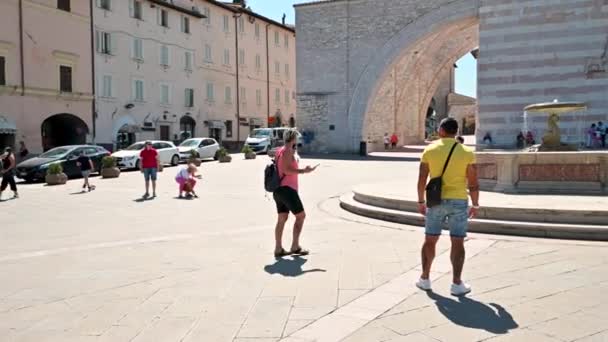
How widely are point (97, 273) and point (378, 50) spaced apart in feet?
98.9

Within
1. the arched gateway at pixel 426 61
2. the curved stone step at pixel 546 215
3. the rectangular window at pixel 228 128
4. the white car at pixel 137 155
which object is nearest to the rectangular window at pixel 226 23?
the rectangular window at pixel 228 128

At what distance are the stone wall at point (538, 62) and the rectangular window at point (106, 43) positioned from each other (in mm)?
22223

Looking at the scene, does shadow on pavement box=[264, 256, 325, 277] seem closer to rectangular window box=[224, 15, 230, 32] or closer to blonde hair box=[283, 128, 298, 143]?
blonde hair box=[283, 128, 298, 143]

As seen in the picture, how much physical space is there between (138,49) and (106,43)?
2.68m

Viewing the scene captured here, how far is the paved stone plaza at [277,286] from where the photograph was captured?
4328 millimetres

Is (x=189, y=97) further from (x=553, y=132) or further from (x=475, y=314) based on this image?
(x=475, y=314)

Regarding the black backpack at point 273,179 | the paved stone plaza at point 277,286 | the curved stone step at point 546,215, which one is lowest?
the paved stone plaza at point 277,286

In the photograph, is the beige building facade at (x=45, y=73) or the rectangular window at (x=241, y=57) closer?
the beige building facade at (x=45, y=73)

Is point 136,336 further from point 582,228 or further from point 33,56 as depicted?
point 33,56

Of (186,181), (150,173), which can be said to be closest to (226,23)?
(150,173)

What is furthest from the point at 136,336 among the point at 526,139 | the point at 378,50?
the point at 378,50

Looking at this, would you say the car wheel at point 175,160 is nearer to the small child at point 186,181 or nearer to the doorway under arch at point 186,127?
the doorway under arch at point 186,127

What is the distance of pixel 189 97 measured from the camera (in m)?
41.5

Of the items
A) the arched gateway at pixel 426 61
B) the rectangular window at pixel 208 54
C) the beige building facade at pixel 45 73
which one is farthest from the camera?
the rectangular window at pixel 208 54
